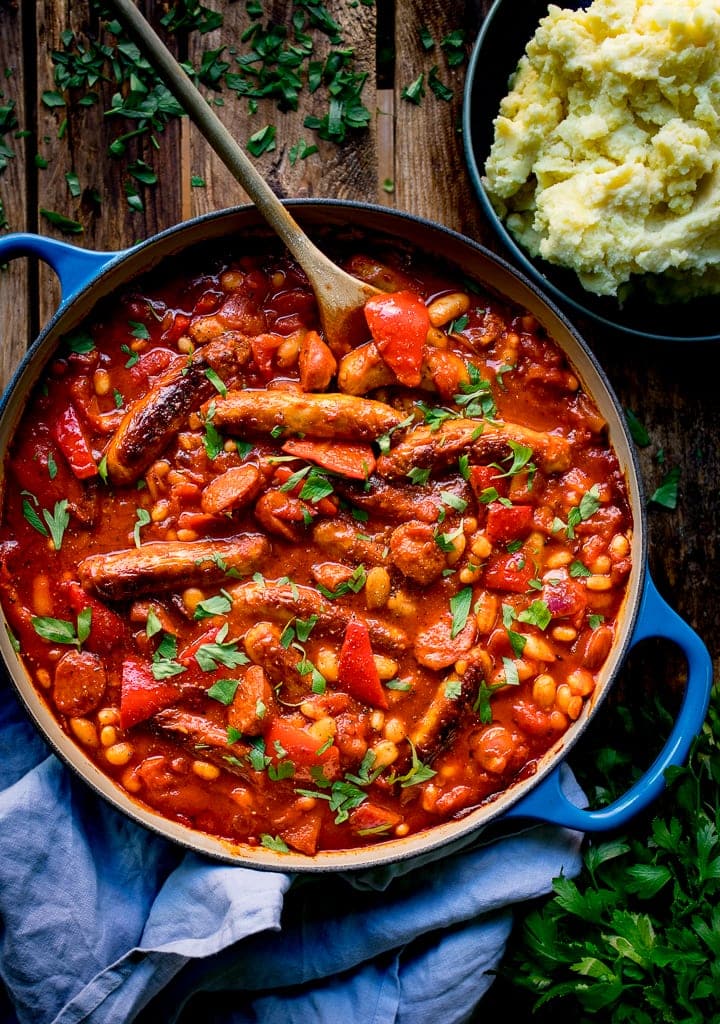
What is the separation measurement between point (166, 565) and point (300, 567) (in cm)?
54

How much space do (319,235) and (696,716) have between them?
A: 2.53 metres

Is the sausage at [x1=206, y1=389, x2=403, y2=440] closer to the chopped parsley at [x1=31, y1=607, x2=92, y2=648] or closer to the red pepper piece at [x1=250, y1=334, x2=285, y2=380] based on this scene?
the red pepper piece at [x1=250, y1=334, x2=285, y2=380]

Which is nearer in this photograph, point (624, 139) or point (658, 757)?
point (624, 139)

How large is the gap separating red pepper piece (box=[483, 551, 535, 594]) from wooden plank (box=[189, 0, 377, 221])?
178 cm

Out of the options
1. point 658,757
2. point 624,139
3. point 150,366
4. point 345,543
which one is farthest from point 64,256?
point 658,757

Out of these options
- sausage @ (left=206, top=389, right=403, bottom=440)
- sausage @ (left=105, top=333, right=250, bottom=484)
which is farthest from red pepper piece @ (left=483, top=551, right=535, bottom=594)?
sausage @ (left=105, top=333, right=250, bottom=484)

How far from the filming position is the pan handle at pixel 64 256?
3861 mm

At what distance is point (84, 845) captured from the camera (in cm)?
413

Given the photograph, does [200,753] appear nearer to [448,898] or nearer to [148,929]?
[148,929]

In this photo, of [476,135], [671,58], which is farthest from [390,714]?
[671,58]

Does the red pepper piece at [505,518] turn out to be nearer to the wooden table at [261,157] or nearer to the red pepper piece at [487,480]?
the red pepper piece at [487,480]

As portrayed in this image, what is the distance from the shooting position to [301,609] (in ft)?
13.1

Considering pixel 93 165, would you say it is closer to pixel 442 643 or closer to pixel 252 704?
pixel 252 704

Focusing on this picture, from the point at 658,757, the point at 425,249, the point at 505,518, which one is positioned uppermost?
the point at 425,249
